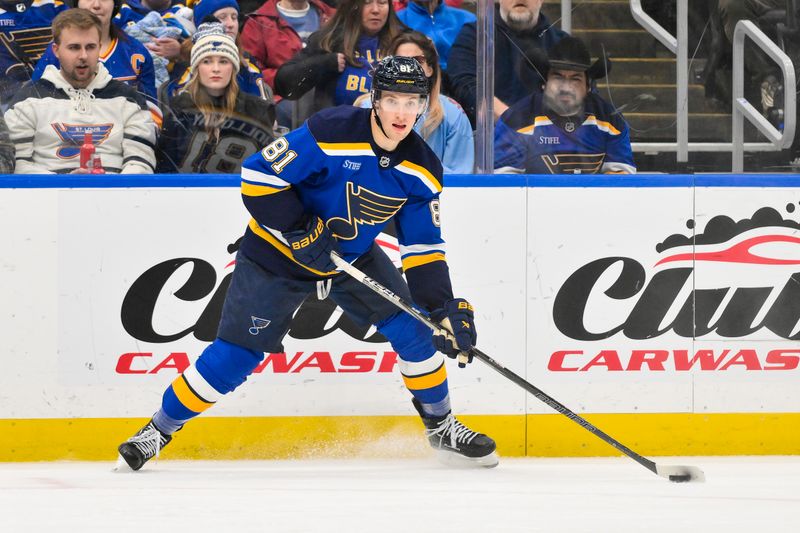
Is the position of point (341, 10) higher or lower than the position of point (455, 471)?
higher

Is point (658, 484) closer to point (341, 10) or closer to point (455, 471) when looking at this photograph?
point (455, 471)

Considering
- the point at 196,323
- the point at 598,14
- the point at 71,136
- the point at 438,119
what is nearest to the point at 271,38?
the point at 438,119

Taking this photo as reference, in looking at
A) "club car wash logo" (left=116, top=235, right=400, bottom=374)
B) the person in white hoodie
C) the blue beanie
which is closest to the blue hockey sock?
"club car wash logo" (left=116, top=235, right=400, bottom=374)

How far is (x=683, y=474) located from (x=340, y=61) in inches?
69.9

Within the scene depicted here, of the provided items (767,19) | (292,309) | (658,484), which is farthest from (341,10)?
(658,484)

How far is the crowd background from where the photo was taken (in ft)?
13.3

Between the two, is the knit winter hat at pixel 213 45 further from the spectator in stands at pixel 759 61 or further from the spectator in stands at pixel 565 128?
the spectator in stands at pixel 759 61

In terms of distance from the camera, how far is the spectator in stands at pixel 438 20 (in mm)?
4105

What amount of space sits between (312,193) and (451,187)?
2.32ft

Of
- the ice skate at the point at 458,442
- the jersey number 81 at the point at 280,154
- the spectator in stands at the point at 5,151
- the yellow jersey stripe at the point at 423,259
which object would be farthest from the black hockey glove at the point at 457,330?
the spectator in stands at the point at 5,151

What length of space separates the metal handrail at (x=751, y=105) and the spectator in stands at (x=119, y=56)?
2011 mm

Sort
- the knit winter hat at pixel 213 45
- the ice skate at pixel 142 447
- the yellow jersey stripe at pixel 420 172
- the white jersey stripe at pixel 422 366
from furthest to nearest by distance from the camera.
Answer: the knit winter hat at pixel 213 45
the white jersey stripe at pixel 422 366
the ice skate at pixel 142 447
the yellow jersey stripe at pixel 420 172

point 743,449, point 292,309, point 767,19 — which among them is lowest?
point 743,449

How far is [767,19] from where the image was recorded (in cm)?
417
